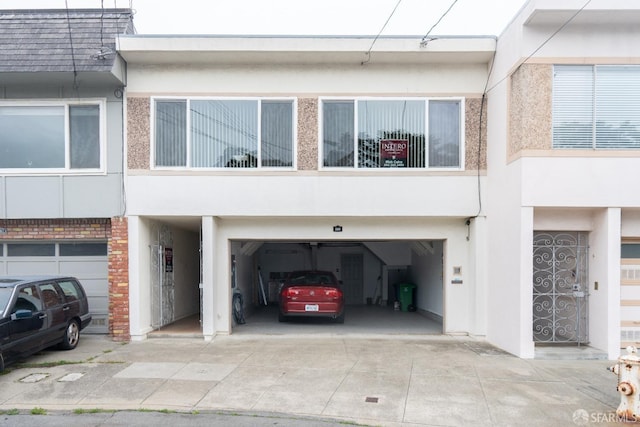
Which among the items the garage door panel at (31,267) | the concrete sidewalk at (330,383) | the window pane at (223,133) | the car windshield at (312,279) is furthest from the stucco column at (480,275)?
the garage door panel at (31,267)

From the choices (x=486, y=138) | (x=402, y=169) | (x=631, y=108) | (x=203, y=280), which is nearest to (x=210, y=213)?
(x=203, y=280)

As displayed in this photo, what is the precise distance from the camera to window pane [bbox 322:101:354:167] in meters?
10.0

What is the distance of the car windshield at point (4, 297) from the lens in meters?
7.16

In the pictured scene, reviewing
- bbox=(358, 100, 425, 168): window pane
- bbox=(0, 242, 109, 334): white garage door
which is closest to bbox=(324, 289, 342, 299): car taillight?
bbox=(358, 100, 425, 168): window pane

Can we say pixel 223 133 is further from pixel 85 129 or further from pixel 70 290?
pixel 70 290

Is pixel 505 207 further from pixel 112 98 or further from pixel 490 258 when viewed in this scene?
pixel 112 98

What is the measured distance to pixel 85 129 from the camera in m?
9.90

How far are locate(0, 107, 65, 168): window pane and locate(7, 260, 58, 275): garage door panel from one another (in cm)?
217

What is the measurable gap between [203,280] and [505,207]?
250 inches

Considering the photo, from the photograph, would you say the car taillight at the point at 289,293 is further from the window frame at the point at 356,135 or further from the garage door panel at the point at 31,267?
the garage door panel at the point at 31,267

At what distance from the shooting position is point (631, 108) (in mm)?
8609

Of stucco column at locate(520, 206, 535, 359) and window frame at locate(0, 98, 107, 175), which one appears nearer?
stucco column at locate(520, 206, 535, 359)

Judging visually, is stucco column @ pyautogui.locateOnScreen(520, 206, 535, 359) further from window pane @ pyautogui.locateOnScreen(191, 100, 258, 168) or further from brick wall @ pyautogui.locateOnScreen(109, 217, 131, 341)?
brick wall @ pyautogui.locateOnScreen(109, 217, 131, 341)

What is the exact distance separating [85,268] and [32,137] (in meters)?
3.01
